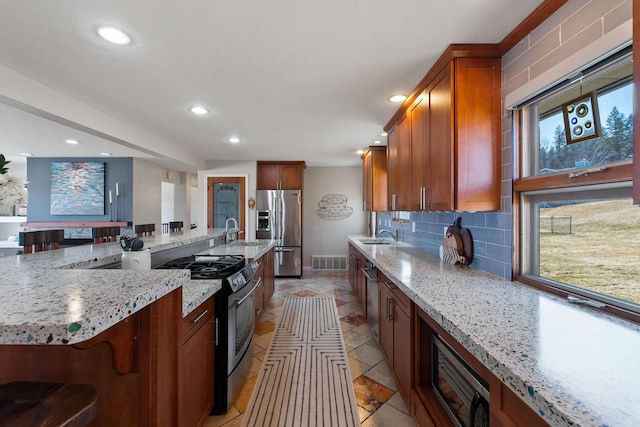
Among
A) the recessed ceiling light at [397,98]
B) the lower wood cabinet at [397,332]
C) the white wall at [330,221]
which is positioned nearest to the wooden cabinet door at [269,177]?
the white wall at [330,221]

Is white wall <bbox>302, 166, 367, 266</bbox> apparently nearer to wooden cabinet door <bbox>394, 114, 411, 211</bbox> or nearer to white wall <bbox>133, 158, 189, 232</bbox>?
white wall <bbox>133, 158, 189, 232</bbox>

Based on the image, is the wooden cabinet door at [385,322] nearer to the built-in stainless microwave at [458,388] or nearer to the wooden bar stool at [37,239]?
the built-in stainless microwave at [458,388]

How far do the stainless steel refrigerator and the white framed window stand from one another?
4.10 metres

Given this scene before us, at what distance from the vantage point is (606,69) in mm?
1129

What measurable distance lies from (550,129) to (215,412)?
258 centimetres

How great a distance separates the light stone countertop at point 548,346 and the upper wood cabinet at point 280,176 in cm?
419

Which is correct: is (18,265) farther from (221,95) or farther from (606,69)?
(606,69)

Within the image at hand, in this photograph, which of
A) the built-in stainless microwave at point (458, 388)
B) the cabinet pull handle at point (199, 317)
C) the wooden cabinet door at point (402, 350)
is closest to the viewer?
the built-in stainless microwave at point (458, 388)

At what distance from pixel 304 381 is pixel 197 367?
946 mm

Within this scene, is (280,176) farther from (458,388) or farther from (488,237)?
(458,388)

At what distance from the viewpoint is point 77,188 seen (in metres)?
5.29

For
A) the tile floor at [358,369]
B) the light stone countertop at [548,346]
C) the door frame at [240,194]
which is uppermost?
the door frame at [240,194]

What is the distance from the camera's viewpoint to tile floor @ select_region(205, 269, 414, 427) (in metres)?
1.73

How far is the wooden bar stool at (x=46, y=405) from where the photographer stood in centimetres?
68
